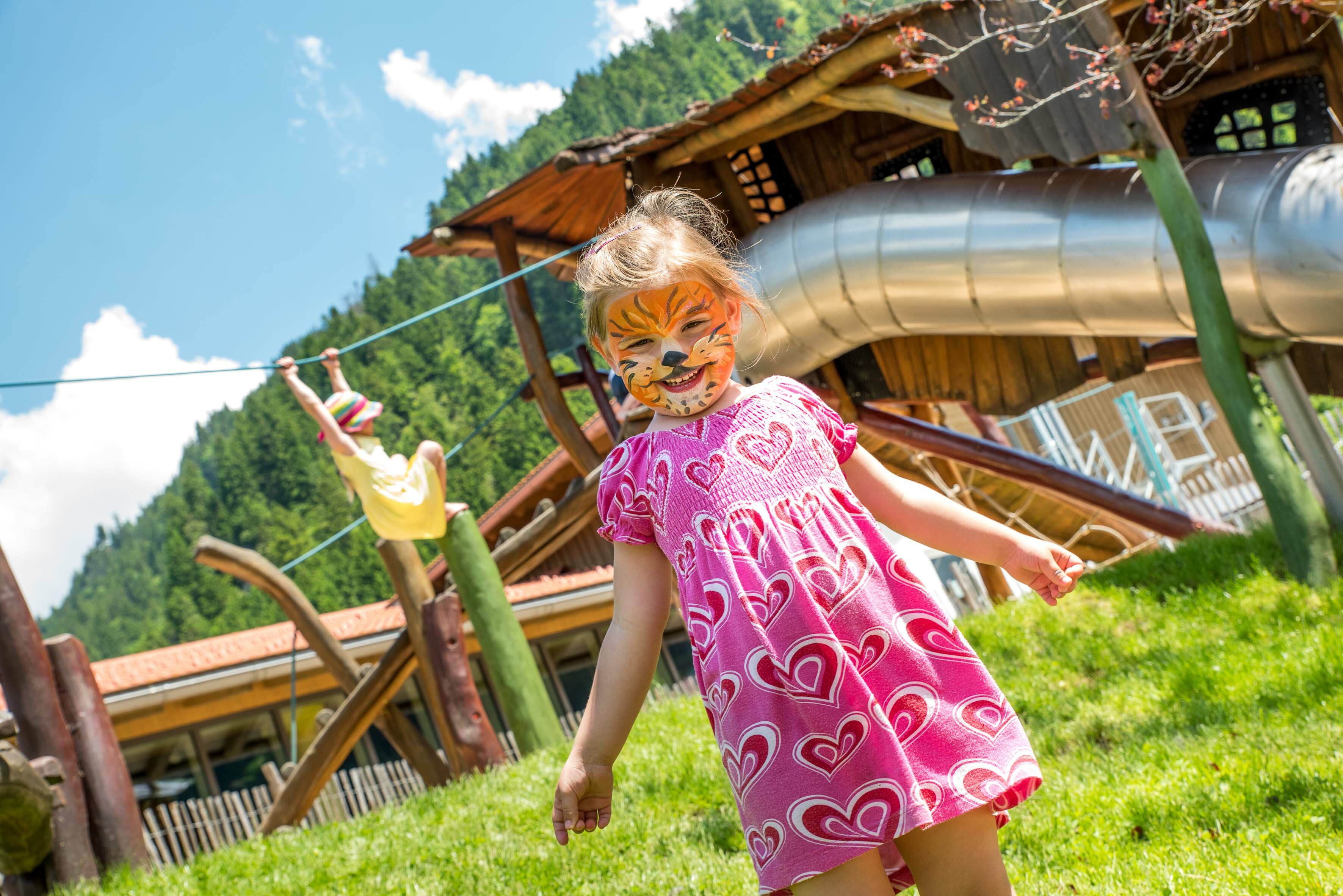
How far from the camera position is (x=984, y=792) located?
1771mm

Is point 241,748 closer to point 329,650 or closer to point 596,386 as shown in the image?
point 329,650

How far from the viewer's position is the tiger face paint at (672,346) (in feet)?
6.81

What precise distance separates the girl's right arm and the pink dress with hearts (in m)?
0.07

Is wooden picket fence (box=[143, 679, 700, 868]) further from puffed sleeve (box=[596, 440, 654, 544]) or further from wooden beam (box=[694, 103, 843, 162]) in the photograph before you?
puffed sleeve (box=[596, 440, 654, 544])

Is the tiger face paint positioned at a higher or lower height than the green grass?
higher

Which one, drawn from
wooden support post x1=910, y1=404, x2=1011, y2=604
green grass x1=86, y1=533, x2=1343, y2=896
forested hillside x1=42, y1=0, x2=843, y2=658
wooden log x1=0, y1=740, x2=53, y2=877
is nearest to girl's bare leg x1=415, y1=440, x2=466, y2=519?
green grass x1=86, y1=533, x2=1343, y2=896

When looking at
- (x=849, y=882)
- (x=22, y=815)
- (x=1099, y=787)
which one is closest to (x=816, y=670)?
(x=849, y=882)

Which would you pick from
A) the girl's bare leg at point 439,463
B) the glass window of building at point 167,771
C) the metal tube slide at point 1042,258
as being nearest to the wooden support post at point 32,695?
the girl's bare leg at point 439,463

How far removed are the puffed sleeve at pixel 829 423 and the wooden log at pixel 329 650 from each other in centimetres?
627

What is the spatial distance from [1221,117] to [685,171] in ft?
11.9

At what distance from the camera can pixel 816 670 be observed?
1797mm

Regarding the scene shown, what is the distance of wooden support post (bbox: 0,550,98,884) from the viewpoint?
495 cm

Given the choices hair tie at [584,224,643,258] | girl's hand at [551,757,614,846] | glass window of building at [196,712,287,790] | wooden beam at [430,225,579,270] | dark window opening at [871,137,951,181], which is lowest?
glass window of building at [196,712,287,790]

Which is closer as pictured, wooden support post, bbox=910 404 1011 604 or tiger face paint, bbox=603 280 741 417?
tiger face paint, bbox=603 280 741 417
